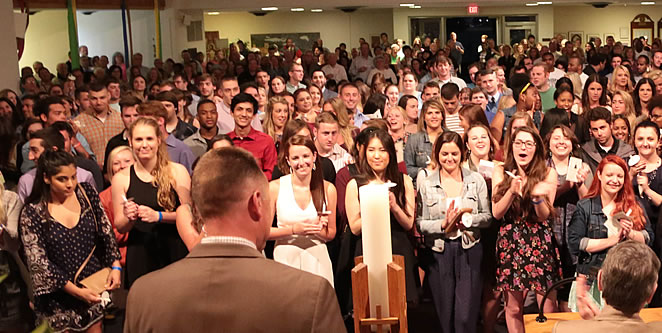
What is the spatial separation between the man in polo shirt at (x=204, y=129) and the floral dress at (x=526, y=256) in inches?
113

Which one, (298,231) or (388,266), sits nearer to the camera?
(388,266)

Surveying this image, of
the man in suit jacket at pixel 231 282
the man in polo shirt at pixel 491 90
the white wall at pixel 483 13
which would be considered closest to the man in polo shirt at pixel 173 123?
the man in polo shirt at pixel 491 90

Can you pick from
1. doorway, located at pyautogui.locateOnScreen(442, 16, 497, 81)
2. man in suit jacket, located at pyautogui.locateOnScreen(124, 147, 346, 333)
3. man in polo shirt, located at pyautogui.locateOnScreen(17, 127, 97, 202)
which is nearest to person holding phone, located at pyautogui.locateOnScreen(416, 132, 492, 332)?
man in polo shirt, located at pyautogui.locateOnScreen(17, 127, 97, 202)

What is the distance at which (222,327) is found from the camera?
206 centimetres

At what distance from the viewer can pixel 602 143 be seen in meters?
6.19

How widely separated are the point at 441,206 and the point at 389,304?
2.68m

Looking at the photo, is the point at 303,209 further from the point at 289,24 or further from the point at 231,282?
the point at 289,24

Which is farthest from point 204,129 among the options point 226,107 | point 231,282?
point 231,282

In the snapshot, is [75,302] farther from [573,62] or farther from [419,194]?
[573,62]

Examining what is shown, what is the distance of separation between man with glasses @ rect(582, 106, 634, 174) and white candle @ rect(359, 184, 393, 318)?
3786mm

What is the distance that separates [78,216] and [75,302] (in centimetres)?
Answer: 46

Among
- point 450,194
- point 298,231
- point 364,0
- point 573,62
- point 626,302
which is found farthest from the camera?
point 364,0

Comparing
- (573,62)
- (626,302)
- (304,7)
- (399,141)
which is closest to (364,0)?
(304,7)

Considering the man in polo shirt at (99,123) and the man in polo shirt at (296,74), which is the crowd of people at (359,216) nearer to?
the man in polo shirt at (99,123)
